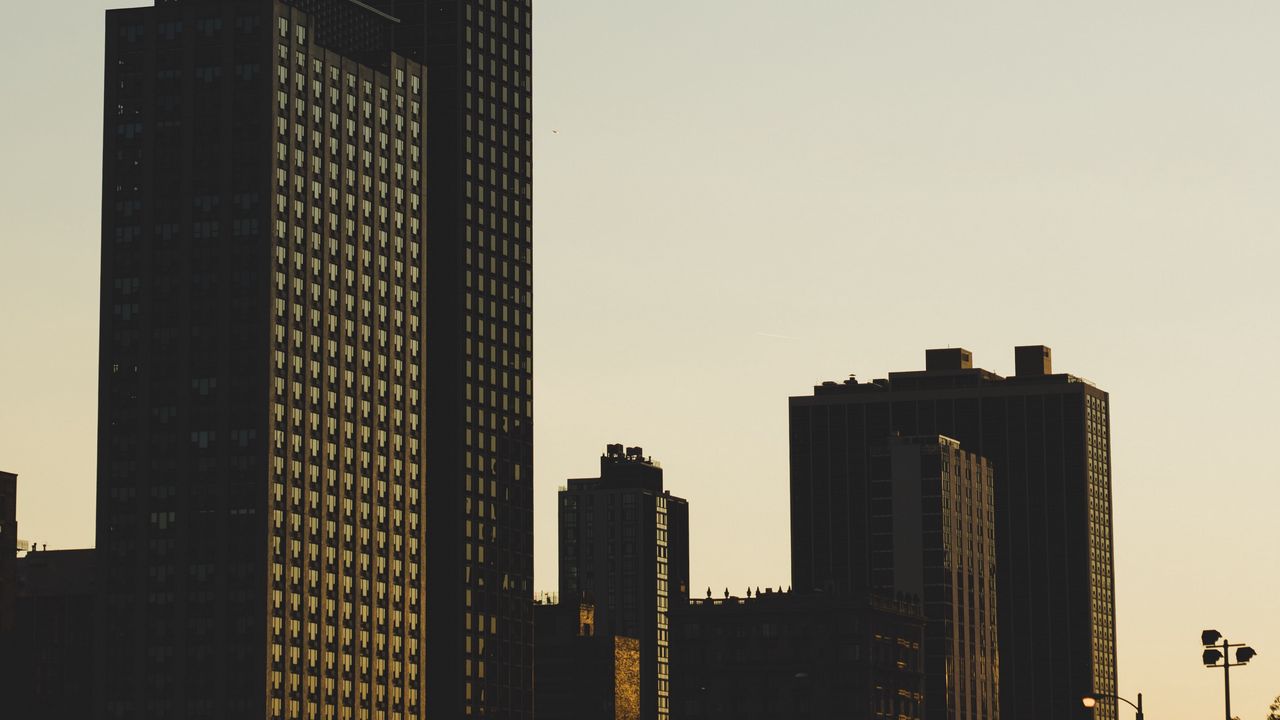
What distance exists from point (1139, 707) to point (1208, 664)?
36.4 feet

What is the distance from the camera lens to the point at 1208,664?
86250 mm

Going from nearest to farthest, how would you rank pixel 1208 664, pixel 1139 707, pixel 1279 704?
pixel 1208 664 → pixel 1139 707 → pixel 1279 704

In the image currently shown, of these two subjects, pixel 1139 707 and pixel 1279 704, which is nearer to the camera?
pixel 1139 707

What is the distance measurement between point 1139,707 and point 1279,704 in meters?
19.7

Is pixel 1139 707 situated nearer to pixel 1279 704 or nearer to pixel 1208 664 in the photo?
pixel 1208 664

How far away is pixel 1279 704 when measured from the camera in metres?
114

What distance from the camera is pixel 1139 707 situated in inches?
3816

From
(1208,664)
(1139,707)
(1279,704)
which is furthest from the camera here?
(1279,704)

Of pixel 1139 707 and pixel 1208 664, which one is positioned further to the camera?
pixel 1139 707

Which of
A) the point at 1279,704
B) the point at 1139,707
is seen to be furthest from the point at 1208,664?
the point at 1279,704

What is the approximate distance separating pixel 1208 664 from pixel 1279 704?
29.7m
